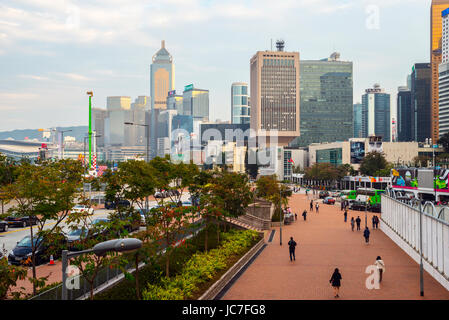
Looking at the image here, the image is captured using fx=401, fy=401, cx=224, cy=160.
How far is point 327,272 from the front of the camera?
23422mm

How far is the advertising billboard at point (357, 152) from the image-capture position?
13062cm

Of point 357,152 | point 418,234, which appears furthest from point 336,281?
point 357,152

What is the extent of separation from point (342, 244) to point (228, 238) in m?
9.83

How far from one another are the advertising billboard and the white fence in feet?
306

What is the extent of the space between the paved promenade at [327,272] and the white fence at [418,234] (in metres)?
0.60

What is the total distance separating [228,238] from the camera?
30844mm

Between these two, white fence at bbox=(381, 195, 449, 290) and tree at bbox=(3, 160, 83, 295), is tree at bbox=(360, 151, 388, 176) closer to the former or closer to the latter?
white fence at bbox=(381, 195, 449, 290)

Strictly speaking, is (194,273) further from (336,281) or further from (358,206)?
(358,206)

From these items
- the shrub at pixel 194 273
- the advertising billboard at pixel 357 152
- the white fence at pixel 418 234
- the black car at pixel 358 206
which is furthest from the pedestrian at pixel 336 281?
the advertising billboard at pixel 357 152

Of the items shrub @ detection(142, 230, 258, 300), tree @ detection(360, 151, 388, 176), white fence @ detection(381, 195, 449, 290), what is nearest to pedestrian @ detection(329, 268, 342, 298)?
white fence @ detection(381, 195, 449, 290)

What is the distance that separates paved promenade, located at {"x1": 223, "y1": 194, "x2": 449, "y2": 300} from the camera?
62.8ft

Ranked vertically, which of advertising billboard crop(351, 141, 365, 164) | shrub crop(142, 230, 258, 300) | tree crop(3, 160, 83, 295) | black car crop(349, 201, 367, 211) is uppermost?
advertising billboard crop(351, 141, 365, 164)
